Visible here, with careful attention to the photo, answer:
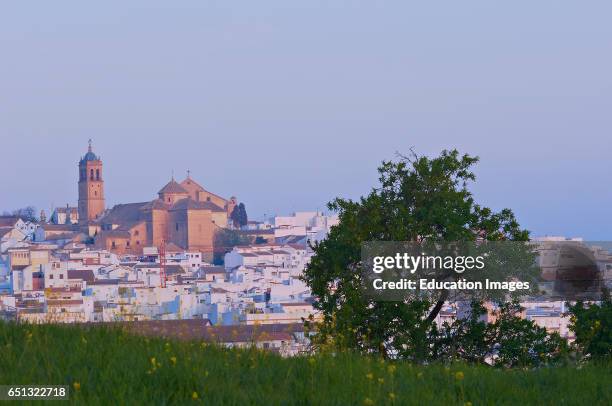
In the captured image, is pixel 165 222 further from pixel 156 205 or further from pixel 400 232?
pixel 400 232

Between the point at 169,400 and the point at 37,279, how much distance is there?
102244 mm

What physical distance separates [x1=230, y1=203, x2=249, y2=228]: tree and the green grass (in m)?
165

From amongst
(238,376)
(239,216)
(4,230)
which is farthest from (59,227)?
(238,376)

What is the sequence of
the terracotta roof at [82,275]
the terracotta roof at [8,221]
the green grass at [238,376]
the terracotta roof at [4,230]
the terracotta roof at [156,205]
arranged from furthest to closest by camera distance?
the terracotta roof at [8,221], the terracotta roof at [4,230], the terracotta roof at [156,205], the terracotta roof at [82,275], the green grass at [238,376]

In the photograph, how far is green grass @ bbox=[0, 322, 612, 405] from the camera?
14.7ft

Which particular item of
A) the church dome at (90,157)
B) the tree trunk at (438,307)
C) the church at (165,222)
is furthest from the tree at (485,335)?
the church dome at (90,157)

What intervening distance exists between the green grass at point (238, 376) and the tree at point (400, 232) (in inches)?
263

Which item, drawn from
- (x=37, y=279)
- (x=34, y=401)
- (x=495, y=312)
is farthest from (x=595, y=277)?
(x=37, y=279)

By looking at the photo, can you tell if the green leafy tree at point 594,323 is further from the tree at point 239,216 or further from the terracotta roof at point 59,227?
the tree at point 239,216

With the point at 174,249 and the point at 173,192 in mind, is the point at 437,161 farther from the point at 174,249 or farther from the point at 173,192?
the point at 173,192

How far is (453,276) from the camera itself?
1326 cm

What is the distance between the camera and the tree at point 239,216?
562 feet

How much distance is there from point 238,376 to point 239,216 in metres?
168

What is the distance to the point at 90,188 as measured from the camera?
167 m
